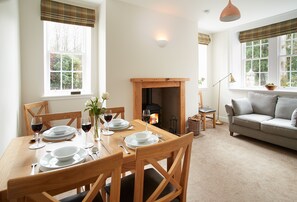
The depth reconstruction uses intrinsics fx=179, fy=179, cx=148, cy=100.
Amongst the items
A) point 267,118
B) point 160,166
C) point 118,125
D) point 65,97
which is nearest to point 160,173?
point 160,166

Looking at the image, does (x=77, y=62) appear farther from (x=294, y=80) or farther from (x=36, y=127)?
(x=294, y=80)

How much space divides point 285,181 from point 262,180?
0.86 feet

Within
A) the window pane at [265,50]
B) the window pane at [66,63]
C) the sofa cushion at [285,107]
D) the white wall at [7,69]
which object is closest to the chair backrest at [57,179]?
the white wall at [7,69]

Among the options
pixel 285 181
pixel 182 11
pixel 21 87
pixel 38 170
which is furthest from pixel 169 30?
pixel 38 170

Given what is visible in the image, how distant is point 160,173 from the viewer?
1.14 metres

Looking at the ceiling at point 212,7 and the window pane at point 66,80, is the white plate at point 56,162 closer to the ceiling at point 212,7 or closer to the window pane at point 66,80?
the window pane at point 66,80

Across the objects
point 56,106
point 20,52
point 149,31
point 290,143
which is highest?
point 149,31

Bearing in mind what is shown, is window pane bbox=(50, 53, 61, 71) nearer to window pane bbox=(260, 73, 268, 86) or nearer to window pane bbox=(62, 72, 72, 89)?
window pane bbox=(62, 72, 72, 89)

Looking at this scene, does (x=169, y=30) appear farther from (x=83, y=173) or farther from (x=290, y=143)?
(x=83, y=173)

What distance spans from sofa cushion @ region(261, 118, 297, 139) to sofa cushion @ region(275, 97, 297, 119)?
0.19m

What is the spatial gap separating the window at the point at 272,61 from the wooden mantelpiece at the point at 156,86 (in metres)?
1.97

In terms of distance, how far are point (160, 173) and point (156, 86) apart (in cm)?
258

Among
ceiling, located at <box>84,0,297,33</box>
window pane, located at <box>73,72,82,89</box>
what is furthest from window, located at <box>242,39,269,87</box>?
window pane, located at <box>73,72,82,89</box>

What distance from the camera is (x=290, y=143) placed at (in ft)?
9.66
